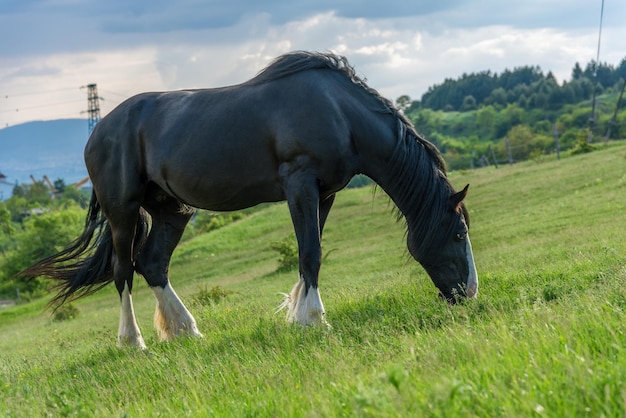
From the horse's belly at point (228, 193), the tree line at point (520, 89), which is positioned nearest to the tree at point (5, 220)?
the horse's belly at point (228, 193)

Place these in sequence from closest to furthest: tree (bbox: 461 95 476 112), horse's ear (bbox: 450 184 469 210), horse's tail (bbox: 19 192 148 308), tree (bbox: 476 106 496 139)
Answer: horse's ear (bbox: 450 184 469 210) < horse's tail (bbox: 19 192 148 308) < tree (bbox: 476 106 496 139) < tree (bbox: 461 95 476 112)

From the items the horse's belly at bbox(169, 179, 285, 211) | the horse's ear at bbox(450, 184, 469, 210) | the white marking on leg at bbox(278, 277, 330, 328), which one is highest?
the horse's belly at bbox(169, 179, 285, 211)

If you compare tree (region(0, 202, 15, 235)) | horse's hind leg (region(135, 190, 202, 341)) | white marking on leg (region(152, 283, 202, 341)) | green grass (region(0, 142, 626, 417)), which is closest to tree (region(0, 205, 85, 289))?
tree (region(0, 202, 15, 235))

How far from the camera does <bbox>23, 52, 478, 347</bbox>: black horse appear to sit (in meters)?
6.73

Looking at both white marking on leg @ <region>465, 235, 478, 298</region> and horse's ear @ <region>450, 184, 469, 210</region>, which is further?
horse's ear @ <region>450, 184, 469, 210</region>

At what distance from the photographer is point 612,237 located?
12.0 m

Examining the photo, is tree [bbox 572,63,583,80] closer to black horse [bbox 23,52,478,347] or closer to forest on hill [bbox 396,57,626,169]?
forest on hill [bbox 396,57,626,169]

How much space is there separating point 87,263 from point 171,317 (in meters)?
1.56

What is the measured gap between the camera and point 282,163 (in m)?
6.85

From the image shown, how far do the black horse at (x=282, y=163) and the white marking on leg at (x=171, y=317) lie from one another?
1cm

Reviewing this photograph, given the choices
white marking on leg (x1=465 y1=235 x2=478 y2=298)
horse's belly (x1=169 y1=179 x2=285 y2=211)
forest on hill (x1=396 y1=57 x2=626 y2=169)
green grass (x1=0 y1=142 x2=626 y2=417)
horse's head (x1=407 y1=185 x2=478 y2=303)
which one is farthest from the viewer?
forest on hill (x1=396 y1=57 x2=626 y2=169)

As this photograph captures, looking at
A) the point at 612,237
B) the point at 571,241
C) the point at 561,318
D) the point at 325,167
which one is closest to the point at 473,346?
the point at 561,318

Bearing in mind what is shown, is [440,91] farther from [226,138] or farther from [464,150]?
[226,138]

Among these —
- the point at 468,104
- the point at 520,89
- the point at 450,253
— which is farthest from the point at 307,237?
the point at 468,104
